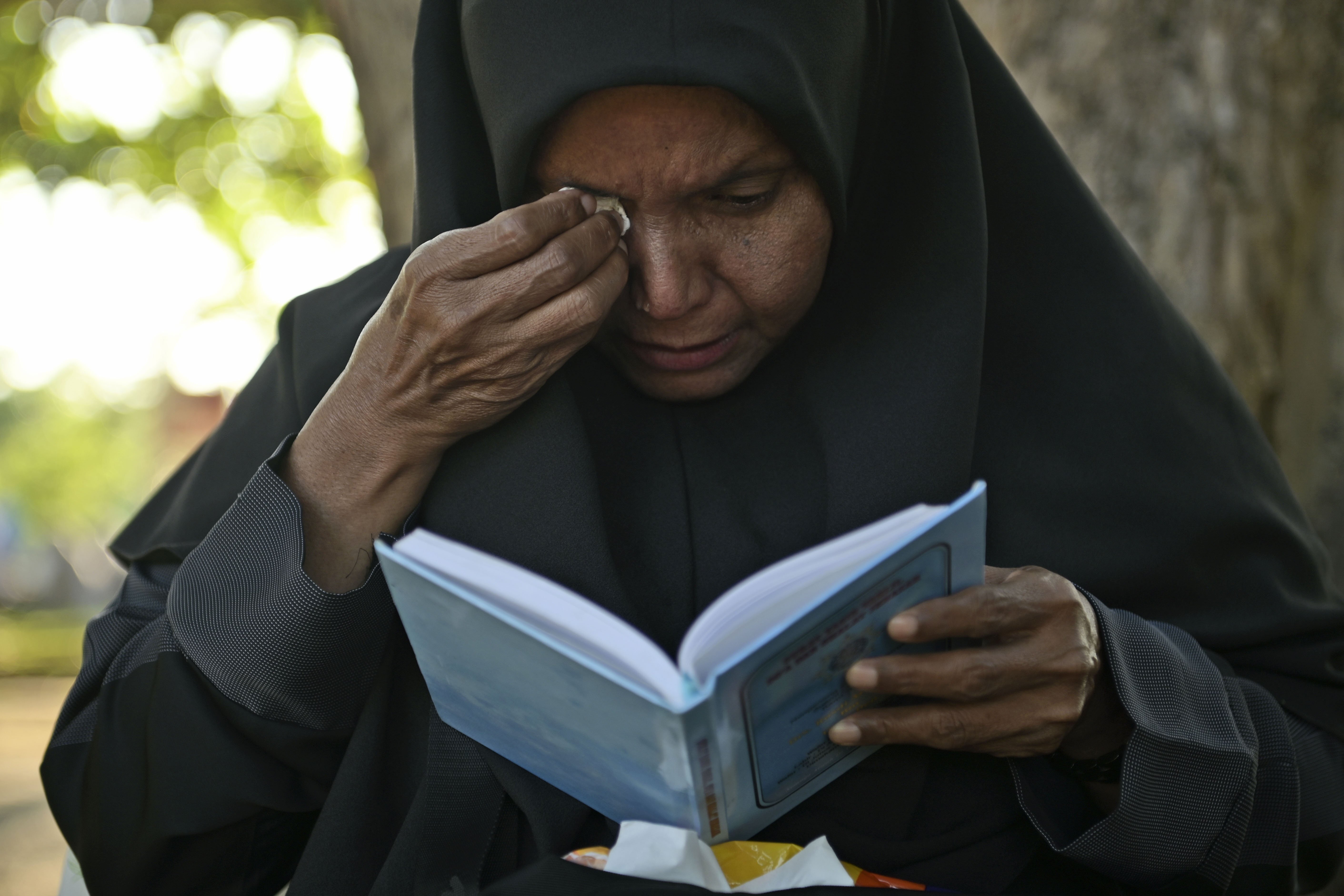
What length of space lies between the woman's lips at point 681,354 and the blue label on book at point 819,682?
56 centimetres

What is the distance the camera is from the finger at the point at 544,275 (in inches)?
52.2

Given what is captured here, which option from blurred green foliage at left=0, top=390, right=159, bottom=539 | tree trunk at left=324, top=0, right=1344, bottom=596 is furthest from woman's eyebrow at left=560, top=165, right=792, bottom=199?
blurred green foliage at left=0, top=390, right=159, bottom=539

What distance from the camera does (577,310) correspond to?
135 cm

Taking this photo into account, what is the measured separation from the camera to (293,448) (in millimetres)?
1467

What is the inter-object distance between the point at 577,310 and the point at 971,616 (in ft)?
2.11

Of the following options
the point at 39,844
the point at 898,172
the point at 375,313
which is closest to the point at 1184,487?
the point at 898,172

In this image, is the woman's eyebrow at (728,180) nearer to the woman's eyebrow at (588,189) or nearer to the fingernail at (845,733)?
the woman's eyebrow at (588,189)

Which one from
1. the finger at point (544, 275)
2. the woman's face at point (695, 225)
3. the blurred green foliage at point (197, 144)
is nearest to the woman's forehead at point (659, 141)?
the woman's face at point (695, 225)

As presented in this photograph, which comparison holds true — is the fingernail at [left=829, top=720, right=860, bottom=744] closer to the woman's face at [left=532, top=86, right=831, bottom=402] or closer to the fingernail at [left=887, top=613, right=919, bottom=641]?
the fingernail at [left=887, top=613, right=919, bottom=641]

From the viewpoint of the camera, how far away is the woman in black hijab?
136 centimetres

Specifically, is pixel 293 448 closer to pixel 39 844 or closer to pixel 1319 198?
pixel 1319 198

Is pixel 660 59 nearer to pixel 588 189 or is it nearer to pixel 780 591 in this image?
pixel 588 189

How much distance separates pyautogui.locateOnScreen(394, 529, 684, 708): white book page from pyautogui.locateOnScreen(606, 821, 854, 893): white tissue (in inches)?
9.7

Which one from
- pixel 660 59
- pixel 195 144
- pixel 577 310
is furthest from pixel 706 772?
pixel 195 144
